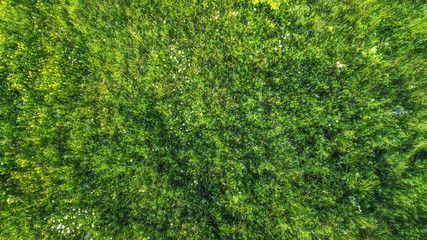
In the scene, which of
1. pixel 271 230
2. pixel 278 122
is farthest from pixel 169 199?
pixel 278 122

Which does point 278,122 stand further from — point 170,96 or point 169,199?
point 169,199

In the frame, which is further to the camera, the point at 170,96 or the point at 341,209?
the point at 170,96

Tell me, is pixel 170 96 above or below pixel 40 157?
above

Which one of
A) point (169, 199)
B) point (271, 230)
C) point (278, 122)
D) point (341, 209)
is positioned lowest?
point (169, 199)

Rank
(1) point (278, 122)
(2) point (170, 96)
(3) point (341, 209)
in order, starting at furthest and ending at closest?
(2) point (170, 96) < (1) point (278, 122) < (3) point (341, 209)

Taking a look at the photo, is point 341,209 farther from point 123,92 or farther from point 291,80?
point 123,92

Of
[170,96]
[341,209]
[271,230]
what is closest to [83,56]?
[170,96]

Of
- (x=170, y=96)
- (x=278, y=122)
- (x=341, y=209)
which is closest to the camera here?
(x=341, y=209)
